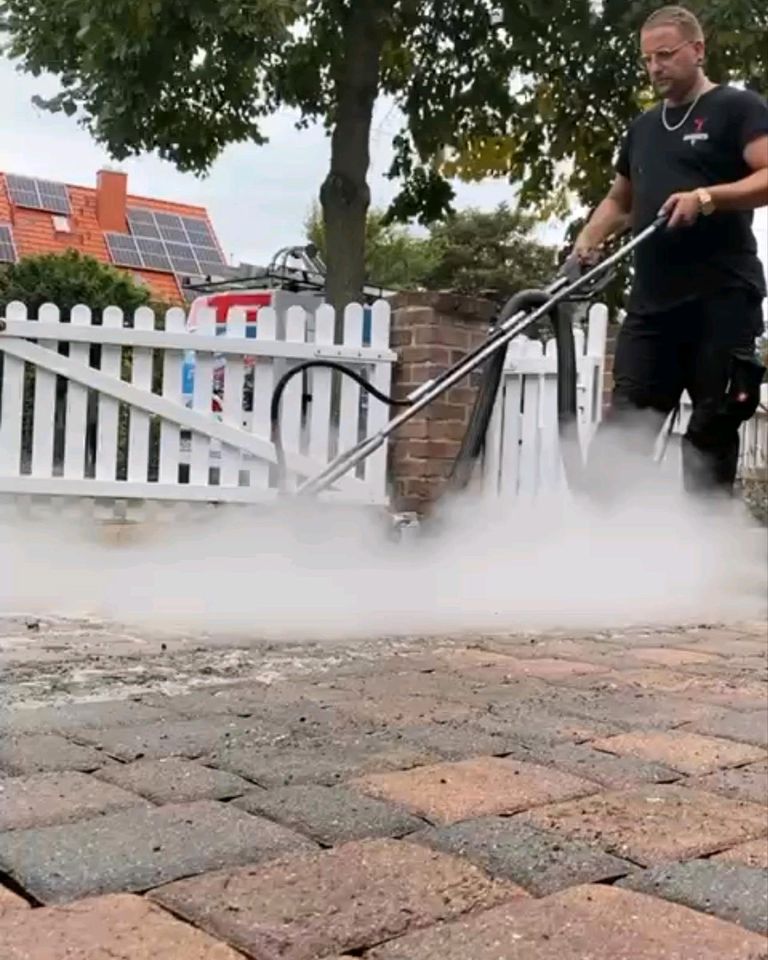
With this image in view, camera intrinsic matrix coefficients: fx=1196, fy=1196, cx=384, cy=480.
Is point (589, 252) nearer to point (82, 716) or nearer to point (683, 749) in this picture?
point (683, 749)

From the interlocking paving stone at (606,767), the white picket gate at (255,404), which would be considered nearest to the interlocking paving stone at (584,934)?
the interlocking paving stone at (606,767)

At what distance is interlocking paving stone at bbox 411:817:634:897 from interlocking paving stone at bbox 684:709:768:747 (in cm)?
55

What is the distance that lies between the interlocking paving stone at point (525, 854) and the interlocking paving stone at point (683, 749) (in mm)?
351

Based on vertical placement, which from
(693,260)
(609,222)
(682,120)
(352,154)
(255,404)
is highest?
(352,154)

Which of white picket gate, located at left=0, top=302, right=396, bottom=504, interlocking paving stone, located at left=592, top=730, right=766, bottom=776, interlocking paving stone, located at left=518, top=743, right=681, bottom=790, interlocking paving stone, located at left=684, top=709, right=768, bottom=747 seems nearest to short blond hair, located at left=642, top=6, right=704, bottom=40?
white picket gate, located at left=0, top=302, right=396, bottom=504

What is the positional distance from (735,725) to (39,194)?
1312 mm

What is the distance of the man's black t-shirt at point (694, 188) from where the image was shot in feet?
9.15

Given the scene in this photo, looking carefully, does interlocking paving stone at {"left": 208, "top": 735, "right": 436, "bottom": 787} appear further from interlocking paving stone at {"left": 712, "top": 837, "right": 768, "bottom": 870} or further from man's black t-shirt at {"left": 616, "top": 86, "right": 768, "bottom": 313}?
man's black t-shirt at {"left": 616, "top": 86, "right": 768, "bottom": 313}

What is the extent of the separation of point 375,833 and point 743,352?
209 centimetres

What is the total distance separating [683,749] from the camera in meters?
1.49

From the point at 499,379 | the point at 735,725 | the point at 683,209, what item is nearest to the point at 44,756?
the point at 735,725

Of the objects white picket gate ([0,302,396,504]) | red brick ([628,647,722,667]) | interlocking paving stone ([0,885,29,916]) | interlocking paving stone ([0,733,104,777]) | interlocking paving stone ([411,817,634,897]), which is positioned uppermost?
white picket gate ([0,302,396,504])

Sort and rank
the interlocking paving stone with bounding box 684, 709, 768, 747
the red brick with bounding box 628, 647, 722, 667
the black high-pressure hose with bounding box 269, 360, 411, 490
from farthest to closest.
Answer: the black high-pressure hose with bounding box 269, 360, 411, 490, the red brick with bounding box 628, 647, 722, 667, the interlocking paving stone with bounding box 684, 709, 768, 747

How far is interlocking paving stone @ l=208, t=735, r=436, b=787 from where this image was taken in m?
1.24
